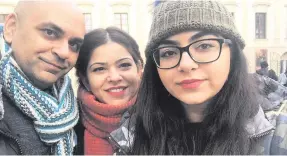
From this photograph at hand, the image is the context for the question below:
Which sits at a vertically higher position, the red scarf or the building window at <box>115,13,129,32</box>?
the building window at <box>115,13,129,32</box>

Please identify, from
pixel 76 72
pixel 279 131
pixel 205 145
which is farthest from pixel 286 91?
pixel 76 72

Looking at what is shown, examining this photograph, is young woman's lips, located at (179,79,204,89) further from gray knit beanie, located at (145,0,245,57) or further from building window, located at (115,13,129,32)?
building window, located at (115,13,129,32)

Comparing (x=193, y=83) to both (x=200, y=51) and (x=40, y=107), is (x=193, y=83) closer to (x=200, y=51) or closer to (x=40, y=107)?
(x=200, y=51)

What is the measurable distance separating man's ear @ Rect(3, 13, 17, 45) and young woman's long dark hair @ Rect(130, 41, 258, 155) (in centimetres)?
67

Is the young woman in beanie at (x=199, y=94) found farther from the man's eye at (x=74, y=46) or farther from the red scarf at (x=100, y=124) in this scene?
the man's eye at (x=74, y=46)

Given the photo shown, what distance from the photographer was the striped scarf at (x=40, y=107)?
1.20 meters

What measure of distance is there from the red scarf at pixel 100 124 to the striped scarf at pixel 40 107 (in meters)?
0.19

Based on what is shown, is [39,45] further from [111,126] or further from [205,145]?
[205,145]

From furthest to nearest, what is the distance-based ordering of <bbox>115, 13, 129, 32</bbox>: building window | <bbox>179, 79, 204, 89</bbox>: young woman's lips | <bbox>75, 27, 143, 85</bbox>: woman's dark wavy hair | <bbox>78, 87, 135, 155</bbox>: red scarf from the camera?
<bbox>115, 13, 129, 32</bbox>: building window < <bbox>75, 27, 143, 85</bbox>: woman's dark wavy hair < <bbox>78, 87, 135, 155</bbox>: red scarf < <bbox>179, 79, 204, 89</bbox>: young woman's lips

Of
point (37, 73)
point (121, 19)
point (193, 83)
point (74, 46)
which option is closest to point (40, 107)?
point (37, 73)

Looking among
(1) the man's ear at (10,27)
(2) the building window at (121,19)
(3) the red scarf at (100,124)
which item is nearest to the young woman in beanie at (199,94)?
(3) the red scarf at (100,124)

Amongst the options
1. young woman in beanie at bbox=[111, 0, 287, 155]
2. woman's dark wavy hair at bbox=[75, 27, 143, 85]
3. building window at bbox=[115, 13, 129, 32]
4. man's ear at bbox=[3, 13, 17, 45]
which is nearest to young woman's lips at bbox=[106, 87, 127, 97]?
woman's dark wavy hair at bbox=[75, 27, 143, 85]

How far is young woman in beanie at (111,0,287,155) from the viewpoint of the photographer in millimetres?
988

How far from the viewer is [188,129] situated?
117 centimetres
